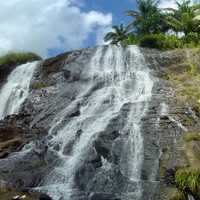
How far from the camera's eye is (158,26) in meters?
36.5

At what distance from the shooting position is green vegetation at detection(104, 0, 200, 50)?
30.2 metres

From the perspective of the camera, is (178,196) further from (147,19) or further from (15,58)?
(147,19)

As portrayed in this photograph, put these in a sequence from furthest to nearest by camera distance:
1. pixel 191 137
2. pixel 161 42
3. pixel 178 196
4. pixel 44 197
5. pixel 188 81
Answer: pixel 161 42, pixel 188 81, pixel 191 137, pixel 178 196, pixel 44 197

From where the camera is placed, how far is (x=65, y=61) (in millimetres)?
26359

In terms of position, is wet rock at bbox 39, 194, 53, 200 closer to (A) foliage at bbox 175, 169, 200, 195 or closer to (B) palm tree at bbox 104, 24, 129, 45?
(A) foliage at bbox 175, 169, 200, 195

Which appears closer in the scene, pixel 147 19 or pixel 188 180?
pixel 188 180

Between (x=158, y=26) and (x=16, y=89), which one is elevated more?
(x=158, y=26)

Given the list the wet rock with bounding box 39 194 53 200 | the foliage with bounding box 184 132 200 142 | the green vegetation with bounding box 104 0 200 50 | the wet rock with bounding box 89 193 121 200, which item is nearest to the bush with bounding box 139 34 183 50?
the green vegetation with bounding box 104 0 200 50

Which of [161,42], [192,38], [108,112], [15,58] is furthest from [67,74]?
[192,38]

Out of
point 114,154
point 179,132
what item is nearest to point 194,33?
point 179,132

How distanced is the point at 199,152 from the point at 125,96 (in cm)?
553

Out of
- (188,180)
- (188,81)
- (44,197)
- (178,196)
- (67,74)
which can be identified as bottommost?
(44,197)

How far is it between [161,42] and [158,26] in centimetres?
759

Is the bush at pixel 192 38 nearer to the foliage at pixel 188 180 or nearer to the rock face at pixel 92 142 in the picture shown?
the rock face at pixel 92 142
